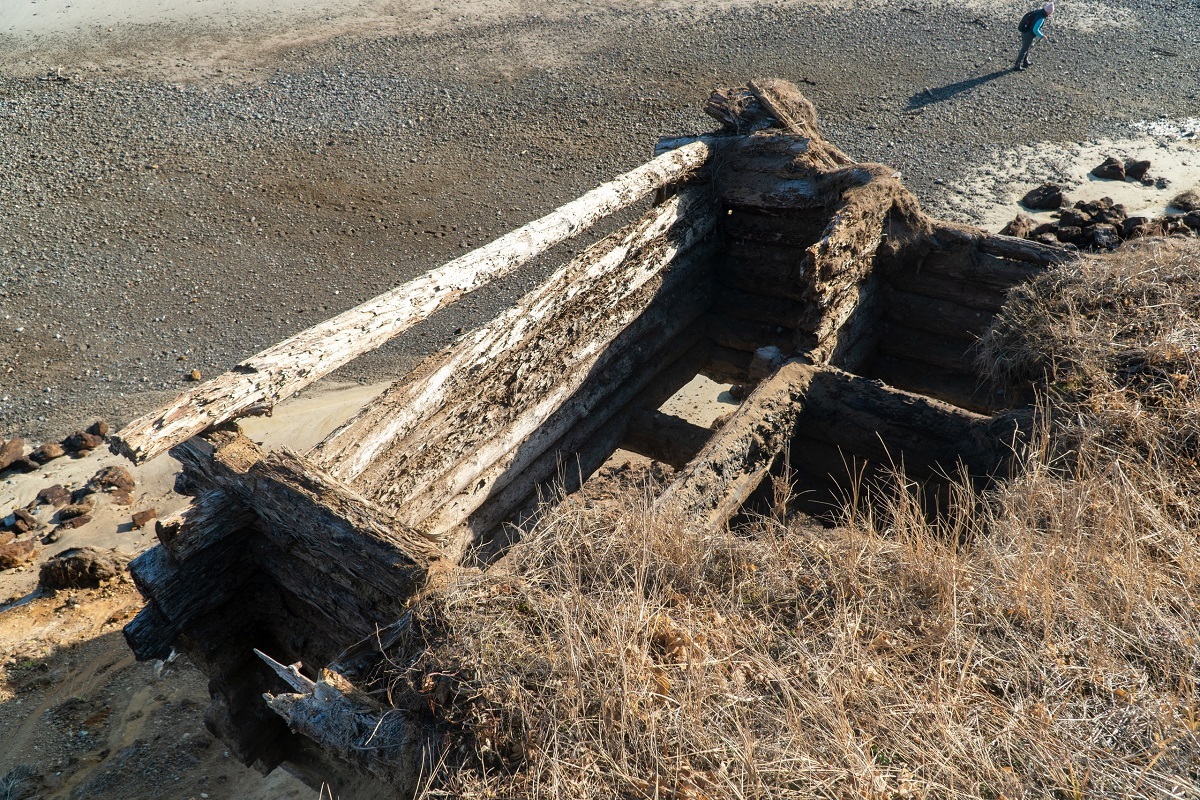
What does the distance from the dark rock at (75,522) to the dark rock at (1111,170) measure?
40.4 feet

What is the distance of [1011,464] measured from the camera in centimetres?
410

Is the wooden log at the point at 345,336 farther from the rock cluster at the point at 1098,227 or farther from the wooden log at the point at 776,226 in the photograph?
the rock cluster at the point at 1098,227

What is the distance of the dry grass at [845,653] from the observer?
2.58 m

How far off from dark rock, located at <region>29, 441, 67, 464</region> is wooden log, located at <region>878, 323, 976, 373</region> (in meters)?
7.20

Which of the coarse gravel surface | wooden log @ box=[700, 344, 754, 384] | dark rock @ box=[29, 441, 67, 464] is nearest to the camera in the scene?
wooden log @ box=[700, 344, 754, 384]

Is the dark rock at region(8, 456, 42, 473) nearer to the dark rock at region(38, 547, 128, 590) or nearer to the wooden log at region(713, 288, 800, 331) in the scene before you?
the dark rock at region(38, 547, 128, 590)

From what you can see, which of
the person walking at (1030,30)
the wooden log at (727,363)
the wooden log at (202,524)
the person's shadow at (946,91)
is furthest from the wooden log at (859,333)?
the person walking at (1030,30)

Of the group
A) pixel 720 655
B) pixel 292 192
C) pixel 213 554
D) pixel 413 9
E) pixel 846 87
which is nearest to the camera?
pixel 720 655

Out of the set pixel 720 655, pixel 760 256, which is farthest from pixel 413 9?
pixel 720 655

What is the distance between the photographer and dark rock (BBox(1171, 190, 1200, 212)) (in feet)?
34.5

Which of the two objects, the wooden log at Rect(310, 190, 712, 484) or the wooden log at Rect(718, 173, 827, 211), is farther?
the wooden log at Rect(718, 173, 827, 211)

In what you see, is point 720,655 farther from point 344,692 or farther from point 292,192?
point 292,192

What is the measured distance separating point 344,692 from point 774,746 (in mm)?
1448

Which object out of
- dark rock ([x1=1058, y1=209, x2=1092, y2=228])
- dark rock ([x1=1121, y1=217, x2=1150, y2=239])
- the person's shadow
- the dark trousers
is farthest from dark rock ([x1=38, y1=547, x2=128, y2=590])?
the dark trousers
